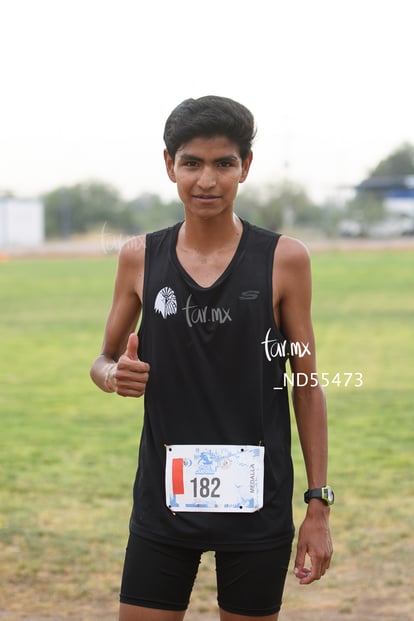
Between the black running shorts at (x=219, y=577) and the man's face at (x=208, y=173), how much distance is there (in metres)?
0.91

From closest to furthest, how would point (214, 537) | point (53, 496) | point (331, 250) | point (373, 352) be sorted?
1. point (214, 537)
2. point (53, 496)
3. point (373, 352)
4. point (331, 250)

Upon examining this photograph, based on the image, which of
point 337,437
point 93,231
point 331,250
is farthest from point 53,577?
point 93,231

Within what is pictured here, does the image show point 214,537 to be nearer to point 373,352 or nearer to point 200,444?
point 200,444

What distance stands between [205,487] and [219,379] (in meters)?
0.30

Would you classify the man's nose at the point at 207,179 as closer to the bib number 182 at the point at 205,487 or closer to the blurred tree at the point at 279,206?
the bib number 182 at the point at 205,487

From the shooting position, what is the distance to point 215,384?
8.70 feet

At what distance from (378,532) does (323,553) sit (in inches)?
135

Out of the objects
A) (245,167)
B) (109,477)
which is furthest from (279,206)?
(245,167)

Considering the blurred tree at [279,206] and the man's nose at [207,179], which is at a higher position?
the man's nose at [207,179]

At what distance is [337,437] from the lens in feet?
29.8

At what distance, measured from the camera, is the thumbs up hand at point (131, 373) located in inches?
102

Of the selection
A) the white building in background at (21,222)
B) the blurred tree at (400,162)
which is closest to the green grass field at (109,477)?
the white building in background at (21,222)

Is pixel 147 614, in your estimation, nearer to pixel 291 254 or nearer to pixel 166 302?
pixel 166 302

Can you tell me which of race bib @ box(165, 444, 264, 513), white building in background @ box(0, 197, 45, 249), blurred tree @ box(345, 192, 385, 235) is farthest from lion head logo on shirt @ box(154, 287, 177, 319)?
white building in background @ box(0, 197, 45, 249)
